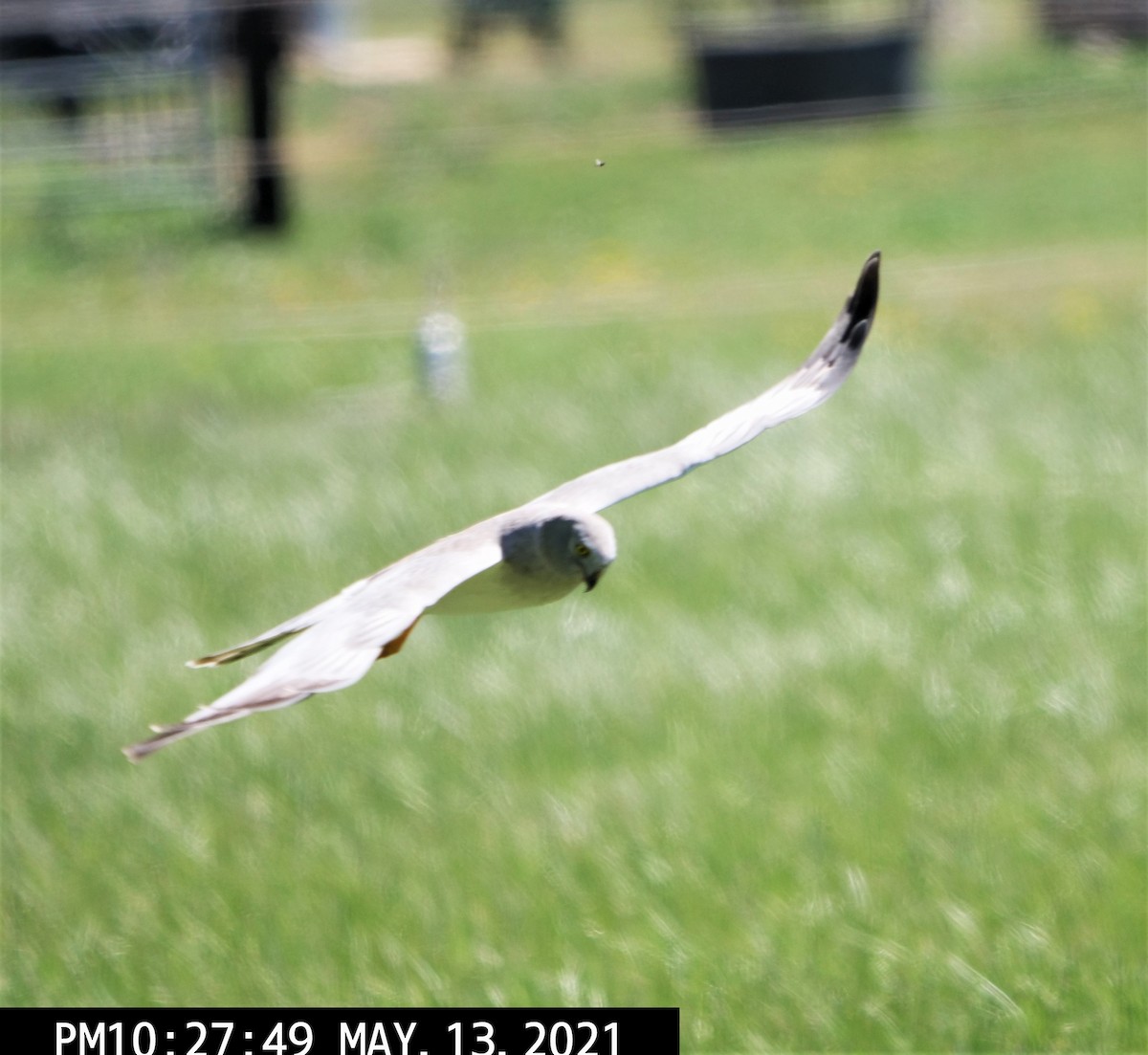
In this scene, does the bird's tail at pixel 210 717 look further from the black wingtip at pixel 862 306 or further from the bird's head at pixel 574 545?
the black wingtip at pixel 862 306

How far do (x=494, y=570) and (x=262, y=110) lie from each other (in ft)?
50.1

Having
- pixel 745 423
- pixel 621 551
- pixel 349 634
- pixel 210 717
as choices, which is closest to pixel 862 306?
pixel 745 423

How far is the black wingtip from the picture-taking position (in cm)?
323

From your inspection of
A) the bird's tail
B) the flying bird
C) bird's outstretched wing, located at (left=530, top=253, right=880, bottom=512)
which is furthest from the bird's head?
the bird's tail

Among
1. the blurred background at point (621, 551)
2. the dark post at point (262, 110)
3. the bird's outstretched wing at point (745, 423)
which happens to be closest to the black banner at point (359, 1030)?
the blurred background at point (621, 551)

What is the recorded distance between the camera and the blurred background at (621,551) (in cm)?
515

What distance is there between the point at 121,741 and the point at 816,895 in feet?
9.07

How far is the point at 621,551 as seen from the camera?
8492mm

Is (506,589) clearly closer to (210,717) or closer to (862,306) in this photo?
(210,717)

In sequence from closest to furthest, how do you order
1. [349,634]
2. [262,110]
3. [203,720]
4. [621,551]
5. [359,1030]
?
[203,720] → [349,634] → [359,1030] → [621,551] → [262,110]

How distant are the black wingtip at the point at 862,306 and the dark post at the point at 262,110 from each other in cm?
1365

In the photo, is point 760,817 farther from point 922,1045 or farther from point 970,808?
point 922,1045

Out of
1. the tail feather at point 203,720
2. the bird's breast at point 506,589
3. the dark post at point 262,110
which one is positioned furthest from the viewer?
the dark post at point 262,110

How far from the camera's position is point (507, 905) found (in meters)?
5.40
